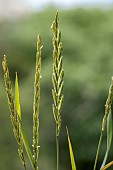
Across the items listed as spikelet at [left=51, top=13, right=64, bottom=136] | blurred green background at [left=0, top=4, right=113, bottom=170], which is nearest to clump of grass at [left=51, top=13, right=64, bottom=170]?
spikelet at [left=51, top=13, right=64, bottom=136]

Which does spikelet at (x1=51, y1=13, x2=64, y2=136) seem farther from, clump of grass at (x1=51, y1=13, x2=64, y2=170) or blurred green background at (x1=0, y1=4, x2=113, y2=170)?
blurred green background at (x1=0, y1=4, x2=113, y2=170)

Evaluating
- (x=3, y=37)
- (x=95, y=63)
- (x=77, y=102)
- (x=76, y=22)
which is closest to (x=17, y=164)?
(x=77, y=102)

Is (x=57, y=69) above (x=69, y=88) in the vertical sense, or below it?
above

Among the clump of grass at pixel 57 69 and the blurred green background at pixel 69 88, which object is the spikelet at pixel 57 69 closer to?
the clump of grass at pixel 57 69

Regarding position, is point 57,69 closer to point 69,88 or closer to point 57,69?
point 57,69

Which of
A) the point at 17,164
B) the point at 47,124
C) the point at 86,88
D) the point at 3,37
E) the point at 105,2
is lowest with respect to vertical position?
the point at 17,164

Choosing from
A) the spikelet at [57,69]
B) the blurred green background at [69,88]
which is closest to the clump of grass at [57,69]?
the spikelet at [57,69]

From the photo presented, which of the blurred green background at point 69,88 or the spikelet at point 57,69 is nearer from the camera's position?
the spikelet at point 57,69

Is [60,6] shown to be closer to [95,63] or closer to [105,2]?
[105,2]

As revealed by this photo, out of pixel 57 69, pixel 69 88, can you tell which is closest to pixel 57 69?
pixel 57 69
